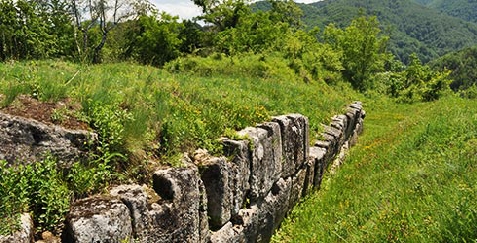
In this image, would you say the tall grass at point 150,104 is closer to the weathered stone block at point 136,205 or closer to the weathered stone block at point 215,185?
the weathered stone block at point 215,185

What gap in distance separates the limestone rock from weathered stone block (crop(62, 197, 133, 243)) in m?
0.29

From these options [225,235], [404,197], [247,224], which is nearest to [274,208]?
[247,224]

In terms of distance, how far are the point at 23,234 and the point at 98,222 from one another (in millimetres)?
582

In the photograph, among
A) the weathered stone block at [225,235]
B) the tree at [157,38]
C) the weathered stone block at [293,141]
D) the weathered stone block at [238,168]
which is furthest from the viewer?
Result: the tree at [157,38]

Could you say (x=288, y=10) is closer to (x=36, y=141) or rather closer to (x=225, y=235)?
(x=225, y=235)

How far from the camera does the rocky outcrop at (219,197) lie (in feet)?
11.8

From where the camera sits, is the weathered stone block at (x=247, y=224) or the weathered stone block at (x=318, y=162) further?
the weathered stone block at (x=318, y=162)

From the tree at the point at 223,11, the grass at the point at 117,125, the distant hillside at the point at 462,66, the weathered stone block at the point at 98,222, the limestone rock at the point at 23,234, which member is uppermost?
the tree at the point at 223,11

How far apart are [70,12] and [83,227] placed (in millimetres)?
37683

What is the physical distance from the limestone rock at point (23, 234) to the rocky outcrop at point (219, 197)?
0.97 feet

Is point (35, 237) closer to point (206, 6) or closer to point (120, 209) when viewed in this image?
point (120, 209)

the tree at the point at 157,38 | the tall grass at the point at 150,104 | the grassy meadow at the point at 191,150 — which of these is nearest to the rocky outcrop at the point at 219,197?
the grassy meadow at the point at 191,150

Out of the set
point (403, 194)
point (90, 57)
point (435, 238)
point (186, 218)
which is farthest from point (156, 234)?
point (90, 57)

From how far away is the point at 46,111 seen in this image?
14.2 feet
